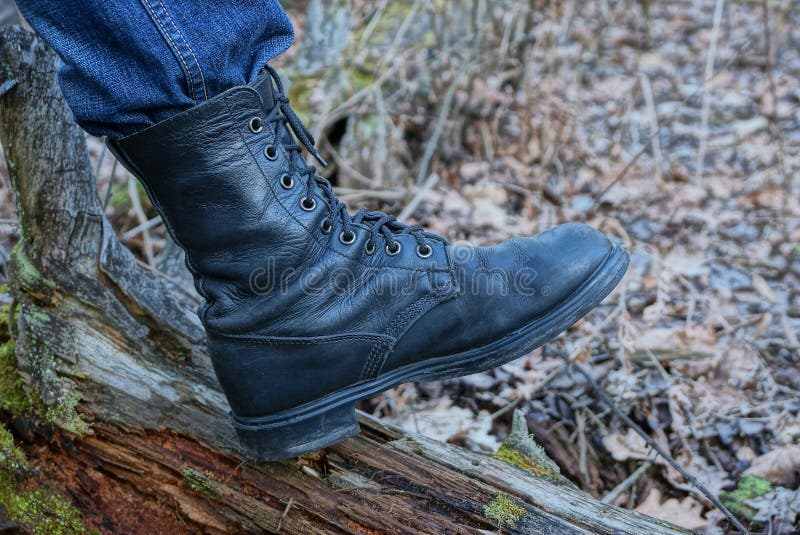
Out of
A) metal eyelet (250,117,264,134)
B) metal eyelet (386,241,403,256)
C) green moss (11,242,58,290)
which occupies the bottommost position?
metal eyelet (386,241,403,256)

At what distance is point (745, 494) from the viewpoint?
7.01ft

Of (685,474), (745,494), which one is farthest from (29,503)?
(745,494)

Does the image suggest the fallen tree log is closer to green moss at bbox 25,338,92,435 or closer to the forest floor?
green moss at bbox 25,338,92,435

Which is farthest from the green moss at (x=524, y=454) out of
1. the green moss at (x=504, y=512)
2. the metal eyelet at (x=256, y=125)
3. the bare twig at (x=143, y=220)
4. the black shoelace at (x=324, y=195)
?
the bare twig at (x=143, y=220)

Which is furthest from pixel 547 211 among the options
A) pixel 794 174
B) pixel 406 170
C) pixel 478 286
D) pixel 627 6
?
pixel 627 6

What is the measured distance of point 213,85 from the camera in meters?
1.39

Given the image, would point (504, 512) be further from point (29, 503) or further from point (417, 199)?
point (417, 199)

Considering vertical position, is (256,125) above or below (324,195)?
above

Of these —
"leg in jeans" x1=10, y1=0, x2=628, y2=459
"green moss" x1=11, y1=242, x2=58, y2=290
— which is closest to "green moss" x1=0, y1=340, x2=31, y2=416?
"green moss" x1=11, y1=242, x2=58, y2=290

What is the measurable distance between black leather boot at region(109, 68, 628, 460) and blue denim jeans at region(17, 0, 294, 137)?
0.05 meters

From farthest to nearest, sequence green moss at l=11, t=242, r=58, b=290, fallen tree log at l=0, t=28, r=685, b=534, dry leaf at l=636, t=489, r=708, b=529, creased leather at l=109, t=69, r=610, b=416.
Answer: dry leaf at l=636, t=489, r=708, b=529, green moss at l=11, t=242, r=58, b=290, fallen tree log at l=0, t=28, r=685, b=534, creased leather at l=109, t=69, r=610, b=416

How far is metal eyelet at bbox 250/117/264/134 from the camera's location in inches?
57.6

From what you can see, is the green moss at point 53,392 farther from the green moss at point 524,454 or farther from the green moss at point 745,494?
the green moss at point 745,494

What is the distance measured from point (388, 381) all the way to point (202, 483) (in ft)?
1.79
